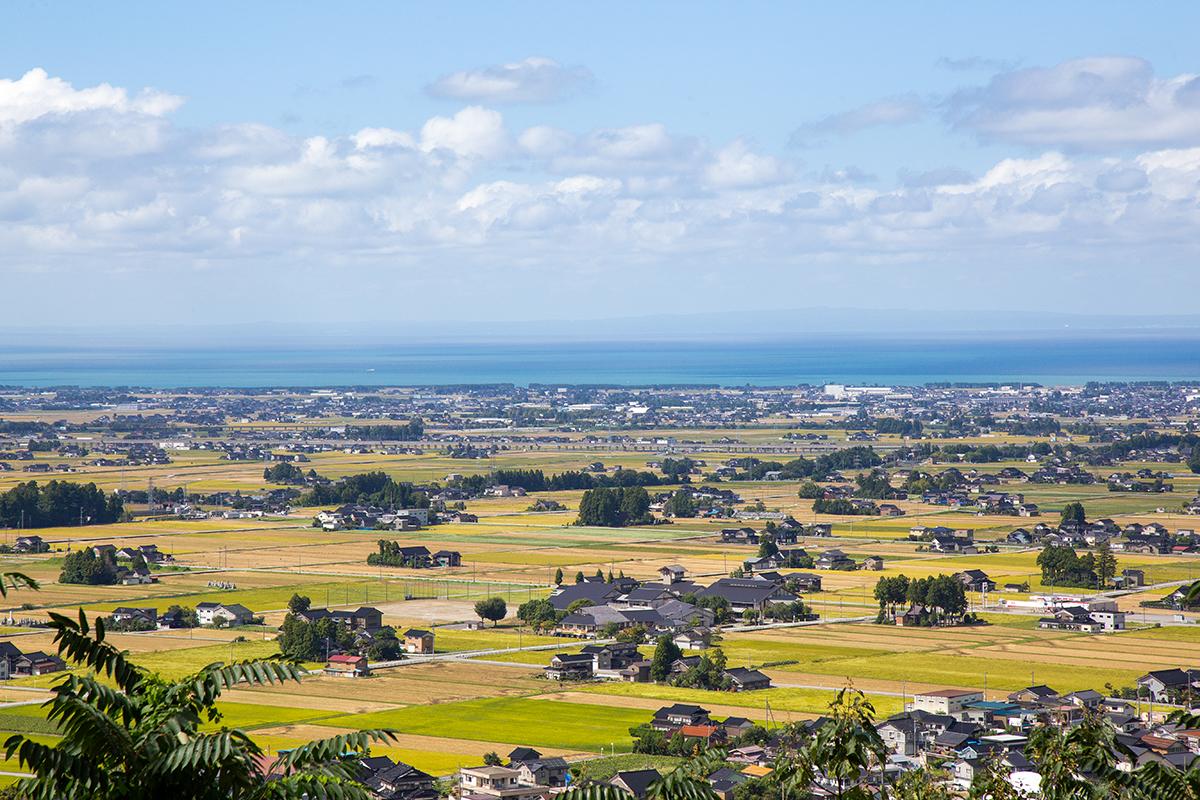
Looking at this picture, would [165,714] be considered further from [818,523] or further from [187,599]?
[818,523]

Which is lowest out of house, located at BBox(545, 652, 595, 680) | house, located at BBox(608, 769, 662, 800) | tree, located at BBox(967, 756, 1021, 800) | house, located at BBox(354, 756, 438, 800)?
house, located at BBox(545, 652, 595, 680)

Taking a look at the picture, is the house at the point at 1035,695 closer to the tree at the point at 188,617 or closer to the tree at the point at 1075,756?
the tree at the point at 188,617

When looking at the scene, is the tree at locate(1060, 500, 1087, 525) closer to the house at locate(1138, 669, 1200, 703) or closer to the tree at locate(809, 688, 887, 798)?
the house at locate(1138, 669, 1200, 703)

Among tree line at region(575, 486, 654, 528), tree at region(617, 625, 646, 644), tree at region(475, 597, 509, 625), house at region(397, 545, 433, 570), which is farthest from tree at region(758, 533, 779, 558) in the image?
tree at region(617, 625, 646, 644)

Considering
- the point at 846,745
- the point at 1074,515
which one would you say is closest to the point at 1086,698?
the point at 846,745

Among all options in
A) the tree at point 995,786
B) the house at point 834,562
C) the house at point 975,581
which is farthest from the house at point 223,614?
the tree at point 995,786

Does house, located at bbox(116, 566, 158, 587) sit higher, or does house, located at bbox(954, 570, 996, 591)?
house, located at bbox(954, 570, 996, 591)
